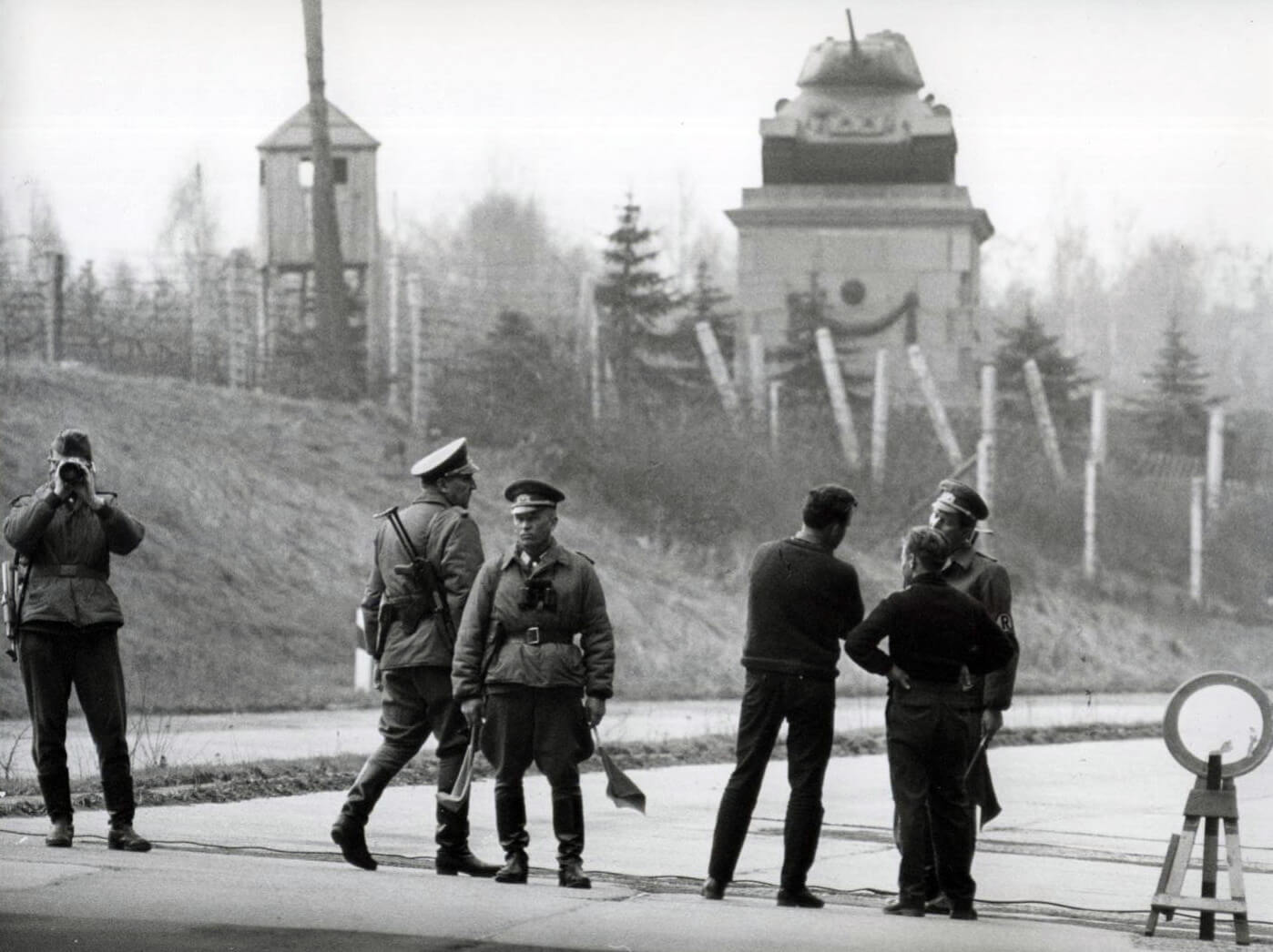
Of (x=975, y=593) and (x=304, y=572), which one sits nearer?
(x=975, y=593)

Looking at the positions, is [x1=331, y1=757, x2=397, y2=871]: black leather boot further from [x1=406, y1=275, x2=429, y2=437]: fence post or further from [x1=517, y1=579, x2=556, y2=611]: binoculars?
[x1=406, y1=275, x2=429, y2=437]: fence post

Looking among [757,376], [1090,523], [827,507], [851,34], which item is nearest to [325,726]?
[827,507]

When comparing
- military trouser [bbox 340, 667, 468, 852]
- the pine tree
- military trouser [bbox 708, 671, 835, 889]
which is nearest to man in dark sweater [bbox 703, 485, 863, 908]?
military trouser [bbox 708, 671, 835, 889]

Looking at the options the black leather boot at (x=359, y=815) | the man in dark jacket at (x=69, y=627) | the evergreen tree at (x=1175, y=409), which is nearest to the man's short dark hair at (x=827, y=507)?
the black leather boot at (x=359, y=815)

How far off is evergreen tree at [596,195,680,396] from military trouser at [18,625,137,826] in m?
27.1

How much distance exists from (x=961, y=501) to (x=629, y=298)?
29.7 metres

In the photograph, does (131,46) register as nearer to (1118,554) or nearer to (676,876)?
(1118,554)

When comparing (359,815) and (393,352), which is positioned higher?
(393,352)

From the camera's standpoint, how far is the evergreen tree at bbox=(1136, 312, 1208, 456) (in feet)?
136

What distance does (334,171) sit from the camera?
36.5 meters

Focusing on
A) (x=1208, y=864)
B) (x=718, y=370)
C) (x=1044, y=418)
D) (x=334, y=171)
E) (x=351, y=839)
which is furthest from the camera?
(x=1044, y=418)

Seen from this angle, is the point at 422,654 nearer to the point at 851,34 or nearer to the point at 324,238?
the point at 324,238

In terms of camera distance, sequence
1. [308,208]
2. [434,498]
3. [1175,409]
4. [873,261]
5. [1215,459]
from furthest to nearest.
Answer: [1175,409], [1215,459], [873,261], [308,208], [434,498]

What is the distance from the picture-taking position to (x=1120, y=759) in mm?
17812
